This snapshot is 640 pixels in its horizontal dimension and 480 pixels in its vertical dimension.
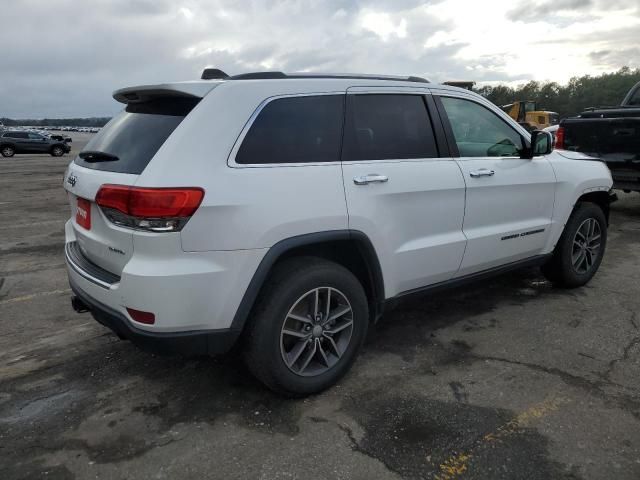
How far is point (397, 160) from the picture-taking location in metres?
3.38

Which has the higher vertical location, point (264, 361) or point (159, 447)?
point (264, 361)

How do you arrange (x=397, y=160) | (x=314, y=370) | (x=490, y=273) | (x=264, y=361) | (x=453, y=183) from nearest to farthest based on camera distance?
(x=264, y=361)
(x=314, y=370)
(x=397, y=160)
(x=453, y=183)
(x=490, y=273)

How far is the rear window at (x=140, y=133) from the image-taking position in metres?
2.74

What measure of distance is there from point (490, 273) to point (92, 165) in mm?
2932

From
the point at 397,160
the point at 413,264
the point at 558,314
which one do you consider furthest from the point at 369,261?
the point at 558,314

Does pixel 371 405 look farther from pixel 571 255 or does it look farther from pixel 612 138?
pixel 612 138

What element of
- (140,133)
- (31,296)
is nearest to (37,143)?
(31,296)

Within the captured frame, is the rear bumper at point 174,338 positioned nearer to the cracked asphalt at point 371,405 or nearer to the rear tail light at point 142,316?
the rear tail light at point 142,316

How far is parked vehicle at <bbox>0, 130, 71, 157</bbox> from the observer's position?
29873 millimetres

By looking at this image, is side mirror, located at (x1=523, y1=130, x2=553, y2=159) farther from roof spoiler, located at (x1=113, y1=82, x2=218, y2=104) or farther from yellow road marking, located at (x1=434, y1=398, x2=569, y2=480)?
roof spoiler, located at (x1=113, y1=82, x2=218, y2=104)

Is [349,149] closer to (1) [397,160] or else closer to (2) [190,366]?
(1) [397,160]

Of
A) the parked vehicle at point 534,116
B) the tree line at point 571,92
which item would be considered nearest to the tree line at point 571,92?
the tree line at point 571,92

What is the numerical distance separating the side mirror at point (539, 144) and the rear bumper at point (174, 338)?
9.35ft

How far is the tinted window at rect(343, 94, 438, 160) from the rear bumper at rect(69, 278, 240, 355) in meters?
1.25
